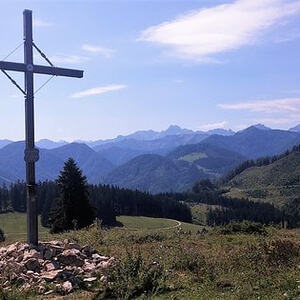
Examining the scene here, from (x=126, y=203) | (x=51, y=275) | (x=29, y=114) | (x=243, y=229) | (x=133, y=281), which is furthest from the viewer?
(x=126, y=203)

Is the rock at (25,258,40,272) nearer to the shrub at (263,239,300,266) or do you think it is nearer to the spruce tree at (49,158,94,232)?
the shrub at (263,239,300,266)

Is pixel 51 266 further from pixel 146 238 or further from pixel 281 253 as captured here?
pixel 146 238

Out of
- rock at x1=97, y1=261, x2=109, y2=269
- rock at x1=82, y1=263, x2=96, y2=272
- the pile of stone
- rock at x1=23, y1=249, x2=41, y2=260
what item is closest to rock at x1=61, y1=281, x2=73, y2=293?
the pile of stone

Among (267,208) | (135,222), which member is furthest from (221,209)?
(135,222)

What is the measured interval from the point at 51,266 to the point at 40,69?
17.7 ft

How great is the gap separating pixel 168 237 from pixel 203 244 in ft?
8.22

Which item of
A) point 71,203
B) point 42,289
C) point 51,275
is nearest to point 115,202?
point 71,203

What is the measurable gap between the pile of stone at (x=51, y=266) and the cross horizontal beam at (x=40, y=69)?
183 inches

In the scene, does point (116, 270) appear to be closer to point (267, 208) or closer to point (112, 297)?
point (112, 297)

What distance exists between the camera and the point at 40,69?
507 inches

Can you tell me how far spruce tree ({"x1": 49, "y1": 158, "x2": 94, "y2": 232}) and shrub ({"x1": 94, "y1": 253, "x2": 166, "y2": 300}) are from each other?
32.9 meters

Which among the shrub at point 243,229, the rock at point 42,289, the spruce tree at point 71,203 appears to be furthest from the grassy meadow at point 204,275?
the spruce tree at point 71,203

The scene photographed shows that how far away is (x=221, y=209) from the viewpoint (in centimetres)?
16550

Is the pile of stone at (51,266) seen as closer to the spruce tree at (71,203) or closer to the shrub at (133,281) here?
the shrub at (133,281)
